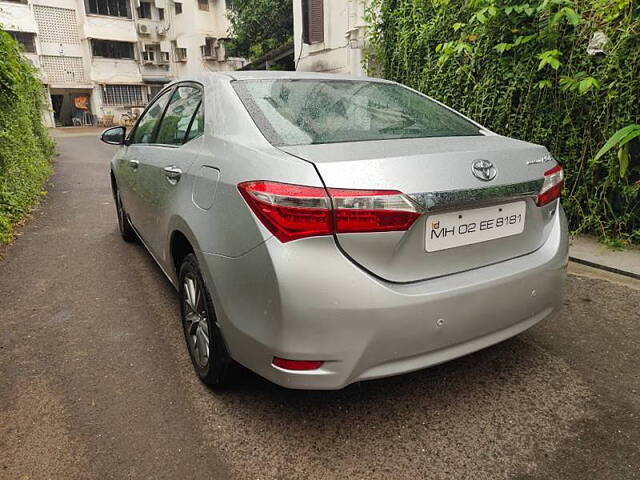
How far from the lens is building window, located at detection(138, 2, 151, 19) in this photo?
106 ft

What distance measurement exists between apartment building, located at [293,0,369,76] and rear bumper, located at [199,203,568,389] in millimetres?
8888

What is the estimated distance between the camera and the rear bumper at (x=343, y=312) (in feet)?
5.10

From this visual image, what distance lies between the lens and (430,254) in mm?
1691

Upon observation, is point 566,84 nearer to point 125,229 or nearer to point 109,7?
point 125,229

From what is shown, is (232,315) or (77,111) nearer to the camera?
(232,315)

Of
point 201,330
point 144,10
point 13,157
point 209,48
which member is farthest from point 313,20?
point 144,10

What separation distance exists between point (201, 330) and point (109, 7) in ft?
117

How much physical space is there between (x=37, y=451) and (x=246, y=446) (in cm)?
84

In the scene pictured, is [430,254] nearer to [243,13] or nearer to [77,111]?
[243,13]

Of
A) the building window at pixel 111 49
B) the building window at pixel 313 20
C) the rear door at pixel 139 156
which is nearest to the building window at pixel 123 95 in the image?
the building window at pixel 111 49

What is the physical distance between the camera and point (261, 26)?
1948cm

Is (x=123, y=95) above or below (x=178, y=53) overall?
below

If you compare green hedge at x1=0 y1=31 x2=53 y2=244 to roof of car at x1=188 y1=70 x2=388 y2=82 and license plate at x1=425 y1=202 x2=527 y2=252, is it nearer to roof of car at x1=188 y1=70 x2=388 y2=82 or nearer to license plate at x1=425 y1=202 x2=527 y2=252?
roof of car at x1=188 y1=70 x2=388 y2=82

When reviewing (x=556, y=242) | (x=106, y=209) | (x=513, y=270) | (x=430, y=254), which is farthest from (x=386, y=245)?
(x=106, y=209)
